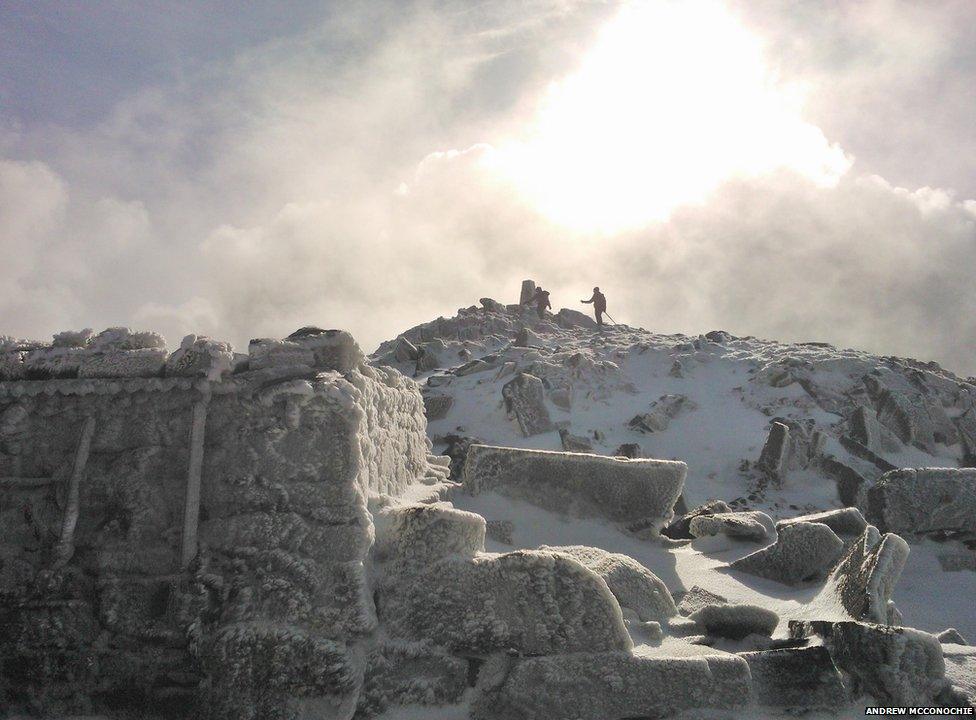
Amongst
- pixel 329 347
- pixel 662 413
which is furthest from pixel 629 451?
pixel 329 347

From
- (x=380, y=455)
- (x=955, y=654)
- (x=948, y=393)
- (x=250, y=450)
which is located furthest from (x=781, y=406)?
(x=250, y=450)

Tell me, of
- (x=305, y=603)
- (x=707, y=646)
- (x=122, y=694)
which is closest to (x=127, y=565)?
(x=122, y=694)

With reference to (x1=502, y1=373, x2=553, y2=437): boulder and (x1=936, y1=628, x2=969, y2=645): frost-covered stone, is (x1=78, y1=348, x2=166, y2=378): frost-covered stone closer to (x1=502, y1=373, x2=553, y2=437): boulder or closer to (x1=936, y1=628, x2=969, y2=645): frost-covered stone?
(x1=936, y1=628, x2=969, y2=645): frost-covered stone

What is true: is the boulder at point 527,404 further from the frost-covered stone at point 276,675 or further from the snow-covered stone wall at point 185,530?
the frost-covered stone at point 276,675

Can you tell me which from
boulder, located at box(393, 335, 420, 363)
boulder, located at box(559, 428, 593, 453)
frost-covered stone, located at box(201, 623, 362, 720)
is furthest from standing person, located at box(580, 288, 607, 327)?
frost-covered stone, located at box(201, 623, 362, 720)

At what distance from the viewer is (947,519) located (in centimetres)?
709

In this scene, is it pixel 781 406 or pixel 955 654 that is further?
pixel 781 406

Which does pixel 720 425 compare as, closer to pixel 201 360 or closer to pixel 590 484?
pixel 590 484

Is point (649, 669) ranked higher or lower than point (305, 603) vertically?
lower

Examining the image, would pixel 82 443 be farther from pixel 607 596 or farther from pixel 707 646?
pixel 707 646

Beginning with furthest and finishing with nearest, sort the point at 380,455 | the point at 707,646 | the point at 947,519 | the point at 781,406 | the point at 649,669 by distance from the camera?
the point at 781,406, the point at 947,519, the point at 380,455, the point at 707,646, the point at 649,669

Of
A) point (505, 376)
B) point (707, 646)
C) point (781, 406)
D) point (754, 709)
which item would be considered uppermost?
point (505, 376)

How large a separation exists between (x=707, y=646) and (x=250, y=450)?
2867 millimetres

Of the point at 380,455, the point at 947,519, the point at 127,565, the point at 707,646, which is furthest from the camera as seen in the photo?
the point at 947,519
